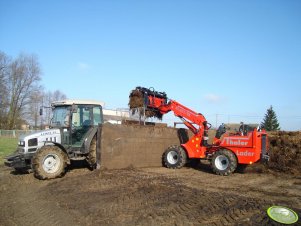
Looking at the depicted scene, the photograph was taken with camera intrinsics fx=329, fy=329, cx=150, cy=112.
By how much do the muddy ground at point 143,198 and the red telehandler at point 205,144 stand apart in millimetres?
712

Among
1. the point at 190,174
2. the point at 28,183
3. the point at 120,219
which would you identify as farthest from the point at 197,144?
the point at 120,219

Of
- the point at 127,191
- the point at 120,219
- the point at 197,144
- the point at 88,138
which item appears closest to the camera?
the point at 120,219

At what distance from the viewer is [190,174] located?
439 inches

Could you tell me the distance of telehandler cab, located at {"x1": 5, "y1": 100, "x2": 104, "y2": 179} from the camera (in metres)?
10.1

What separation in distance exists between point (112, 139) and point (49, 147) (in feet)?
7.81

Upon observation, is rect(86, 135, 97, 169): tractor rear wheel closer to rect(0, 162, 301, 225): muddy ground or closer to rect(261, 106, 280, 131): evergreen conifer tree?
rect(0, 162, 301, 225): muddy ground

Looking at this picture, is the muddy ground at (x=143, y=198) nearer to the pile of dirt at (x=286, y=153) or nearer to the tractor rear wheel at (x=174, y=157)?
the pile of dirt at (x=286, y=153)

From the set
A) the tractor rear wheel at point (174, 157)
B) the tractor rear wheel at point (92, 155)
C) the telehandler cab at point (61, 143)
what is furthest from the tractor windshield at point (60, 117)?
the tractor rear wheel at point (174, 157)

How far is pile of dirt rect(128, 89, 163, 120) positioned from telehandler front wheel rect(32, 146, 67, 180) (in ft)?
12.6

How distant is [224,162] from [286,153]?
7.09 feet

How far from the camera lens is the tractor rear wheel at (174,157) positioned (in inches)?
490

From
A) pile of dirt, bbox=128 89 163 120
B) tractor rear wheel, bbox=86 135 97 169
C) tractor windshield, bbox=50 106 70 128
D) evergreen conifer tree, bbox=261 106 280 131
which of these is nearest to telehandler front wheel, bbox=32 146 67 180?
tractor rear wheel, bbox=86 135 97 169

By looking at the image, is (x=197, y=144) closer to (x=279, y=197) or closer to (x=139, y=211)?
(x=279, y=197)

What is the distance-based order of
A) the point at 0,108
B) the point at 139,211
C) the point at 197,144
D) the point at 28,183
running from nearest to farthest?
1. the point at 139,211
2. the point at 28,183
3. the point at 197,144
4. the point at 0,108
